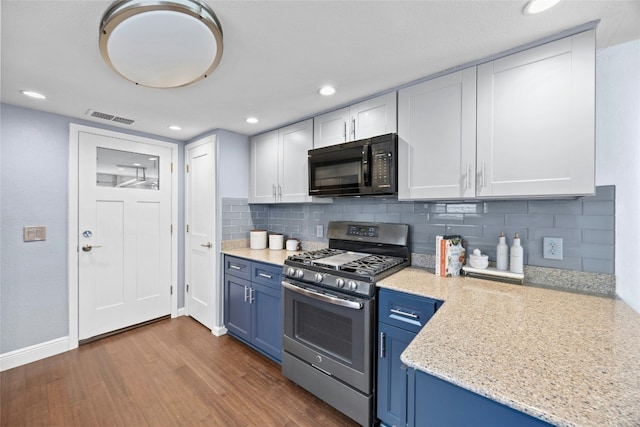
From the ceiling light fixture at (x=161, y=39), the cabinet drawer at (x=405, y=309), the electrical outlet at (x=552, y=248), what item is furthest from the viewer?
the electrical outlet at (x=552, y=248)

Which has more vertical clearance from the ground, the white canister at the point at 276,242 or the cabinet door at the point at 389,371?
the white canister at the point at 276,242

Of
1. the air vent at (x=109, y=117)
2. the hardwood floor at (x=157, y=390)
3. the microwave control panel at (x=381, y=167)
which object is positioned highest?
the air vent at (x=109, y=117)

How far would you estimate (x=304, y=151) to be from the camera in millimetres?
2605

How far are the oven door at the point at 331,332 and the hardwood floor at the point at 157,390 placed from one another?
0.32 metres

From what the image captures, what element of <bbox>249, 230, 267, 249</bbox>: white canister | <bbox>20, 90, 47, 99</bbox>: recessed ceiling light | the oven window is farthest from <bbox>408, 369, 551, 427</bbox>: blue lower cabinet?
<bbox>20, 90, 47, 99</bbox>: recessed ceiling light

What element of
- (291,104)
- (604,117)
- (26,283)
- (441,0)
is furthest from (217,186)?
→ (604,117)

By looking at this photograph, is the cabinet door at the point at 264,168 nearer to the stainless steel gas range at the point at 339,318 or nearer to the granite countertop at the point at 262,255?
the granite countertop at the point at 262,255

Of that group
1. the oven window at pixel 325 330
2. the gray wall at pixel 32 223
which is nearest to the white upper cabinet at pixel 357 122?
the oven window at pixel 325 330

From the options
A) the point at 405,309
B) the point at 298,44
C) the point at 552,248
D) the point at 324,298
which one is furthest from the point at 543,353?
the point at 298,44

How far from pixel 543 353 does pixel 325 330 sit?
129cm

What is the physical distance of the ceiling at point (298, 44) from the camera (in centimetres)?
120

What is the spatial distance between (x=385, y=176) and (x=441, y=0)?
3.40 feet

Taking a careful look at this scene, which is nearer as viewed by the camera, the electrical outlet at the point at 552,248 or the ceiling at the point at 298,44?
the ceiling at the point at 298,44

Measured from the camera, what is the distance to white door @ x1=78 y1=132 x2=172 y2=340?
2711 millimetres
